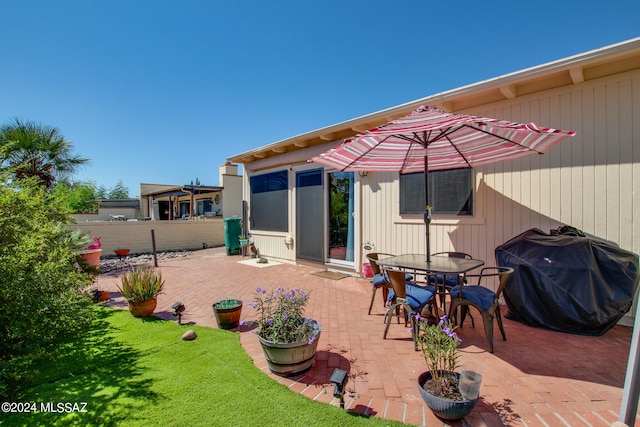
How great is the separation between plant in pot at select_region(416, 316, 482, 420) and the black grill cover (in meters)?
2.31

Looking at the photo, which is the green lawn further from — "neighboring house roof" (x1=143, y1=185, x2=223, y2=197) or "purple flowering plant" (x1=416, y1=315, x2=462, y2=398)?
"neighboring house roof" (x1=143, y1=185, x2=223, y2=197)

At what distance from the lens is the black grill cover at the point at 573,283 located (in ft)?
10.7

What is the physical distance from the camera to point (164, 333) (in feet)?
11.8

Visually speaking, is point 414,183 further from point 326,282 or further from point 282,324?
point 282,324

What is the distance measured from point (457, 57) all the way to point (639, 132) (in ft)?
16.4

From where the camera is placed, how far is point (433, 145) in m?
4.29

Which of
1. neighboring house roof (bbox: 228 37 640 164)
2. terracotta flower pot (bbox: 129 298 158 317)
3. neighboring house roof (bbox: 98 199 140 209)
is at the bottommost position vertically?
terracotta flower pot (bbox: 129 298 158 317)

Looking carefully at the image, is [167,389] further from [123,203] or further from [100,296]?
[123,203]

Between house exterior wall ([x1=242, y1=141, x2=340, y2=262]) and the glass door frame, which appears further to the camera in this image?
house exterior wall ([x1=242, y1=141, x2=340, y2=262])

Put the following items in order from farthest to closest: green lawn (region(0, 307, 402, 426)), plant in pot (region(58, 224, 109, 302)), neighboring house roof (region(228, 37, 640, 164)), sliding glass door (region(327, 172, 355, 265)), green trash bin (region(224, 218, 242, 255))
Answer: green trash bin (region(224, 218, 242, 255)) < sliding glass door (region(327, 172, 355, 265)) < plant in pot (region(58, 224, 109, 302)) < neighboring house roof (region(228, 37, 640, 164)) < green lawn (region(0, 307, 402, 426))

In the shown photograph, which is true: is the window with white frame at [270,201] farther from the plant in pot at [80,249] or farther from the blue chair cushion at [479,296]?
the blue chair cushion at [479,296]

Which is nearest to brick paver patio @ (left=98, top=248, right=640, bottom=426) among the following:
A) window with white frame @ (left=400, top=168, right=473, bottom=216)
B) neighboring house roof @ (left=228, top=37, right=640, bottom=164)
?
window with white frame @ (left=400, top=168, right=473, bottom=216)

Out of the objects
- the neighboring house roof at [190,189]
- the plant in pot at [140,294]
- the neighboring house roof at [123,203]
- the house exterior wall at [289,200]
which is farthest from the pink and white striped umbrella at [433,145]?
the neighboring house roof at [123,203]

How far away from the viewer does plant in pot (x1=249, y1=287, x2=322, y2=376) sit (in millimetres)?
2471
